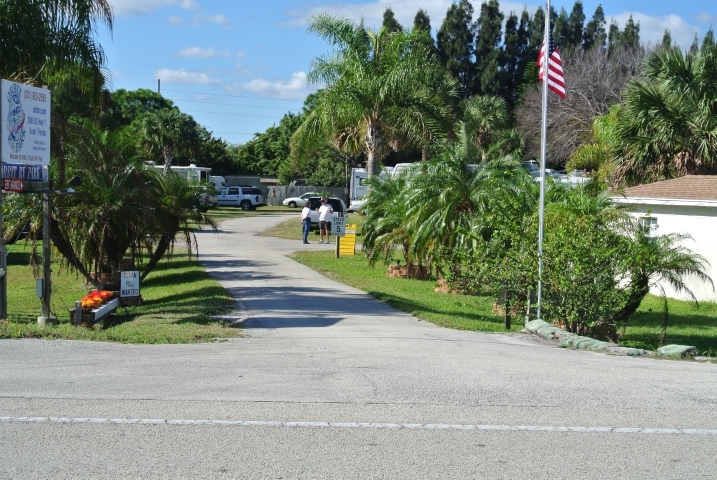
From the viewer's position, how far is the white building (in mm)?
20391

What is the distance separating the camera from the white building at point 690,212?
66.9ft

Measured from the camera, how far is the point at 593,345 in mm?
12047

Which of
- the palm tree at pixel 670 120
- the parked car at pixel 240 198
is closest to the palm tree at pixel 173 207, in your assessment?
the palm tree at pixel 670 120

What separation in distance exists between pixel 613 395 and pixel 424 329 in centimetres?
546

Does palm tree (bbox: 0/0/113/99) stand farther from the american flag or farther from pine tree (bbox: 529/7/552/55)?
pine tree (bbox: 529/7/552/55)

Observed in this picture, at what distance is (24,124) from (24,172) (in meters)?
0.74

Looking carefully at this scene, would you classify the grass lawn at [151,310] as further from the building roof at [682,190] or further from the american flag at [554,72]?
the building roof at [682,190]

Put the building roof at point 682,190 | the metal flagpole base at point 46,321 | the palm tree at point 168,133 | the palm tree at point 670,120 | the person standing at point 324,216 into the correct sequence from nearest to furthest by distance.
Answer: the metal flagpole base at point 46,321 < the building roof at point 682,190 < the palm tree at point 670,120 < the person standing at point 324,216 < the palm tree at point 168,133

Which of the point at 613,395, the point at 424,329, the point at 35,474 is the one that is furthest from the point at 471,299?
the point at 35,474

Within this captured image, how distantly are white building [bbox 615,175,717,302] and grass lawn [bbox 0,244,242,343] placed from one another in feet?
34.5

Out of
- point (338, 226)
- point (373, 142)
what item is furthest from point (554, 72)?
point (373, 142)

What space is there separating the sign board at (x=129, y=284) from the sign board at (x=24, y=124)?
306 centimetres

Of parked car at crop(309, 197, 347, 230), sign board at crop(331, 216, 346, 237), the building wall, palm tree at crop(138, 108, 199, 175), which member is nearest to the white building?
the building wall

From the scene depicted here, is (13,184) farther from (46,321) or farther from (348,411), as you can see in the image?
(348,411)
